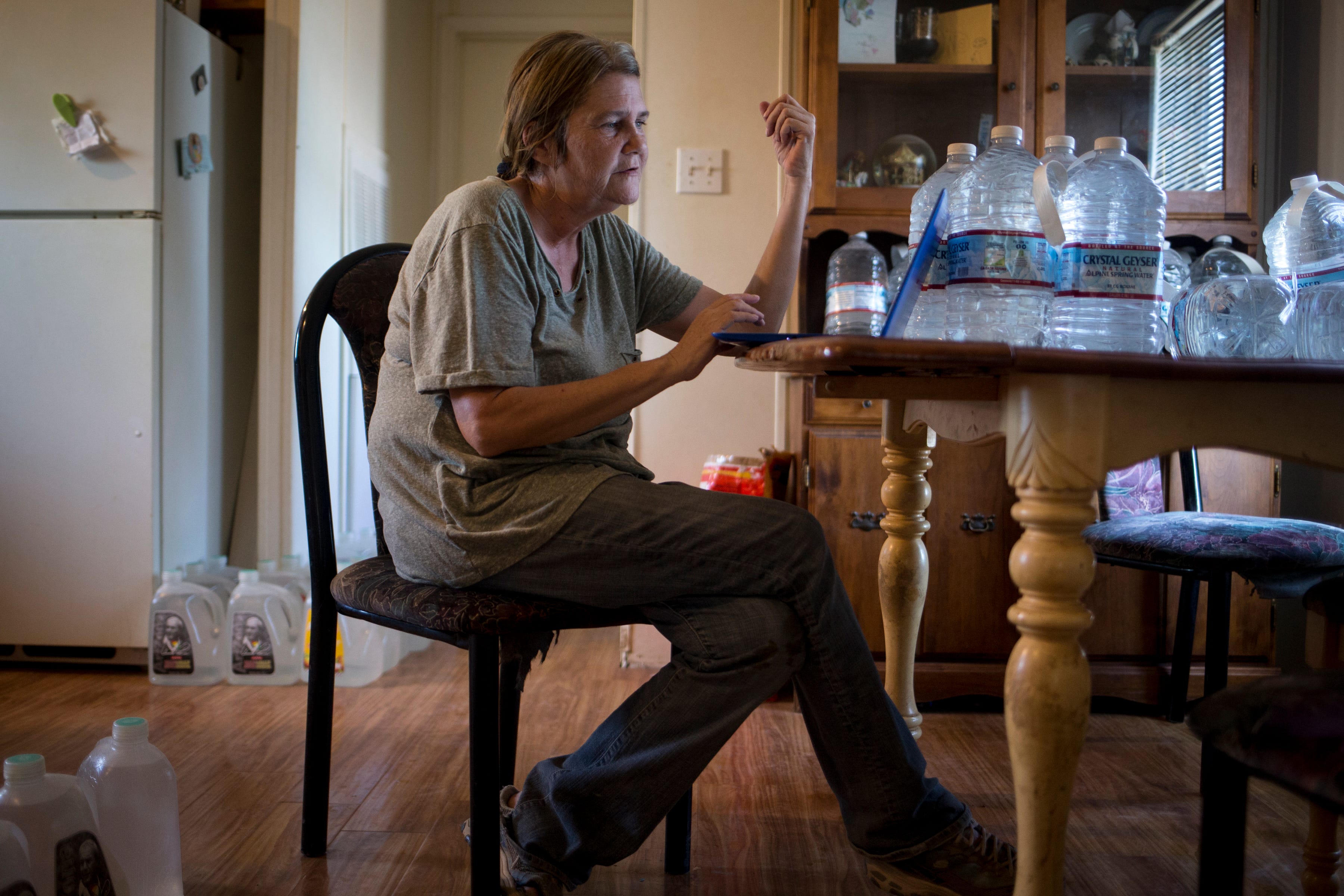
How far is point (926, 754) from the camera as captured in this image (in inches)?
69.1

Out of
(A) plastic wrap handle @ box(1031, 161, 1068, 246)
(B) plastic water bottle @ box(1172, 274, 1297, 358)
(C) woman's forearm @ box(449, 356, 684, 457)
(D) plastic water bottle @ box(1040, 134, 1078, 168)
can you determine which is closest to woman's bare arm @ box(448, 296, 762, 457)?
(C) woman's forearm @ box(449, 356, 684, 457)

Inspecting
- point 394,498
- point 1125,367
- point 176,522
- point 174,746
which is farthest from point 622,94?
point 176,522

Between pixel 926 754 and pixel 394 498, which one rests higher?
pixel 394 498

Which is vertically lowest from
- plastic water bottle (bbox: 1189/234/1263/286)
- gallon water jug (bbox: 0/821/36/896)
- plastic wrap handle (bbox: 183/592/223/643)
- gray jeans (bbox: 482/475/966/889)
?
plastic wrap handle (bbox: 183/592/223/643)

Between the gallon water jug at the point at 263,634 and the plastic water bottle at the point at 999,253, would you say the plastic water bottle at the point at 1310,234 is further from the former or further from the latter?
the gallon water jug at the point at 263,634

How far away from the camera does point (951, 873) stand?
1110mm

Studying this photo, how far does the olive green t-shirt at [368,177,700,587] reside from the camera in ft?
3.44

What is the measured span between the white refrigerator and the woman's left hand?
5.02ft

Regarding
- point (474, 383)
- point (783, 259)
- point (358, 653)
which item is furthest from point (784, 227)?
point (358, 653)

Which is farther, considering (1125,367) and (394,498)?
(394,498)

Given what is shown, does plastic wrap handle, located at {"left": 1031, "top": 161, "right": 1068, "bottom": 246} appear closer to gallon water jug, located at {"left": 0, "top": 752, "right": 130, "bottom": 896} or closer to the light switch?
gallon water jug, located at {"left": 0, "top": 752, "right": 130, "bottom": 896}

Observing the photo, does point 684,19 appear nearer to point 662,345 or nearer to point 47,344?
point 662,345

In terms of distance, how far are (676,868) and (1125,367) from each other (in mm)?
860

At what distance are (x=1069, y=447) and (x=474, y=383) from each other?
59 centimetres
